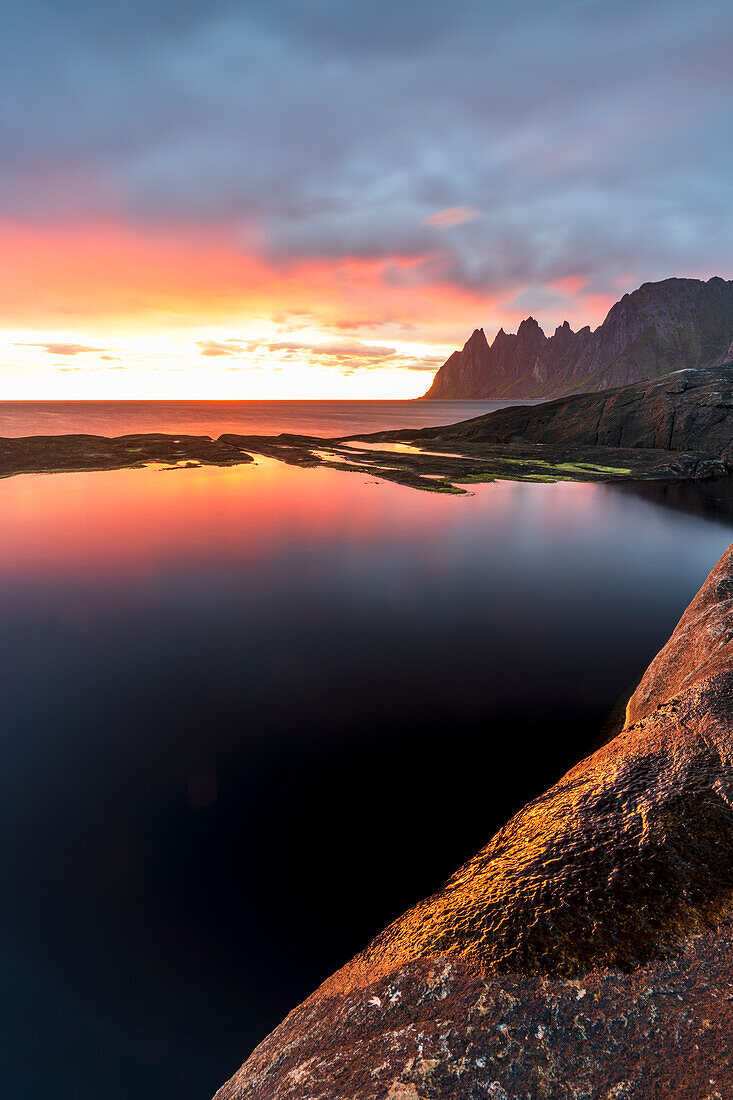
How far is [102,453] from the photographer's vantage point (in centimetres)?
7475

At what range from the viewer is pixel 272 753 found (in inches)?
516

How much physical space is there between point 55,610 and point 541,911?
78.6 feet

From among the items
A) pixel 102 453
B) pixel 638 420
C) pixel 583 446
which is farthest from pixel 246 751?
pixel 638 420

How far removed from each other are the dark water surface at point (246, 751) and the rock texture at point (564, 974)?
2280 millimetres

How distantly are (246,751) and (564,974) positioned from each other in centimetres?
990

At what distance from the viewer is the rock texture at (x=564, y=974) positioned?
167 inches

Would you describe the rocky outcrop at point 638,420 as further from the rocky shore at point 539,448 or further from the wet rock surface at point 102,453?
the wet rock surface at point 102,453

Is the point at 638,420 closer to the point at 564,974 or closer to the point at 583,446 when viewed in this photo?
the point at 583,446

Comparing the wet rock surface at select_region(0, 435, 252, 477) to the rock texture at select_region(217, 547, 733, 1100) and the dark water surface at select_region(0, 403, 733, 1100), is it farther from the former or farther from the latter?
the rock texture at select_region(217, 547, 733, 1100)

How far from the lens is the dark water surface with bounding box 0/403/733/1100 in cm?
791

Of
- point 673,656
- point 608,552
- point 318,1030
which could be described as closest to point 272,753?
point 318,1030

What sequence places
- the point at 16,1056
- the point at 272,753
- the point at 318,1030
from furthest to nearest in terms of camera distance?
1. the point at 272,753
2. the point at 16,1056
3. the point at 318,1030

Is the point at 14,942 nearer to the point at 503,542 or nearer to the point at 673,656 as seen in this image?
the point at 673,656

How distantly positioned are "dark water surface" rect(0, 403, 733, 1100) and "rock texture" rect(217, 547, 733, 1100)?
7.48 feet
